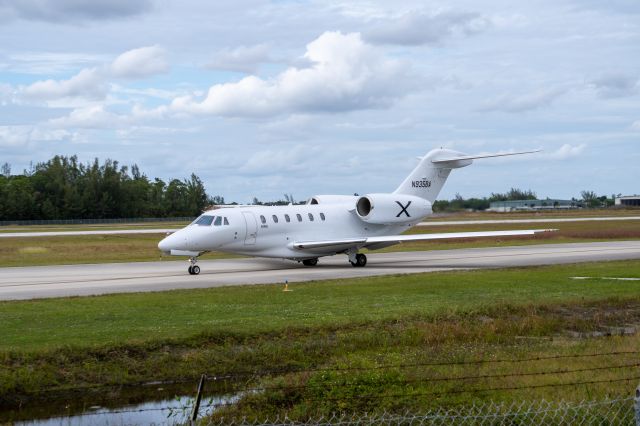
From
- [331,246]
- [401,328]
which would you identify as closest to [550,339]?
[401,328]

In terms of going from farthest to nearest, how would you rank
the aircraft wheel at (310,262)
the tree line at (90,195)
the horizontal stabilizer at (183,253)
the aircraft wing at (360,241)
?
1. the tree line at (90,195)
2. the aircraft wheel at (310,262)
3. the aircraft wing at (360,241)
4. the horizontal stabilizer at (183,253)

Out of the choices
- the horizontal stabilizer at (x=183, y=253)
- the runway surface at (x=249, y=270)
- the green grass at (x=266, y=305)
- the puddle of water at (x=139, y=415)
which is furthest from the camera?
the horizontal stabilizer at (x=183, y=253)

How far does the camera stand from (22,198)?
404 ft

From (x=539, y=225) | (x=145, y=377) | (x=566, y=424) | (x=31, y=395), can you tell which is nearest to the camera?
(x=566, y=424)

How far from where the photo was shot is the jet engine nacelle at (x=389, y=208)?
1521 inches

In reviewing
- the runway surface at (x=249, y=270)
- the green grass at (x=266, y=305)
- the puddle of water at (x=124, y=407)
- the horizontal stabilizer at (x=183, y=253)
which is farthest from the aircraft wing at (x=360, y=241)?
the puddle of water at (x=124, y=407)

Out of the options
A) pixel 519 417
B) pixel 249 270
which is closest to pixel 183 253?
pixel 249 270

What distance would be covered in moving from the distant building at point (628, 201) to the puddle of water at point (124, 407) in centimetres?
17411

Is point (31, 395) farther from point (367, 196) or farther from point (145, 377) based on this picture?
point (367, 196)

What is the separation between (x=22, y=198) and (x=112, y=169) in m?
19.2

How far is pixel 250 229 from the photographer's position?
3400 cm

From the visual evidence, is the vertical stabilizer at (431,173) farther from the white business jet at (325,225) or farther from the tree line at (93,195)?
the tree line at (93,195)

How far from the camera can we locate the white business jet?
3297 centimetres

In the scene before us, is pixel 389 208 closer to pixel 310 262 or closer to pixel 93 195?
pixel 310 262
